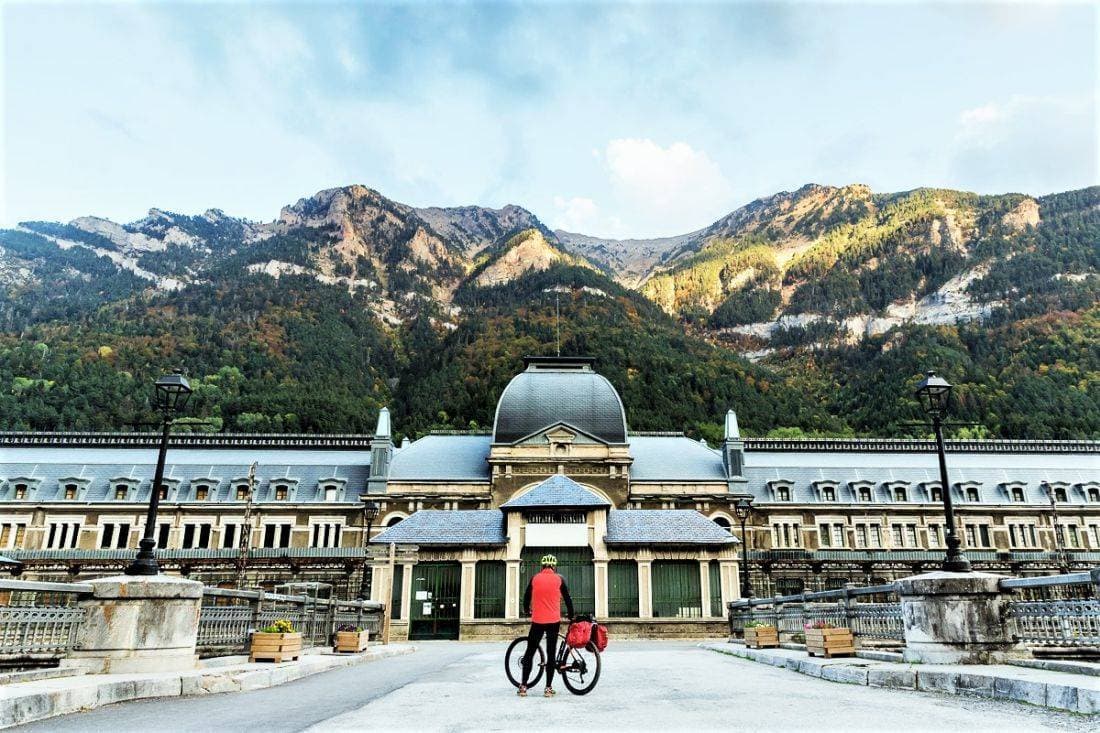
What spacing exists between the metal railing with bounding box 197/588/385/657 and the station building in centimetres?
1580

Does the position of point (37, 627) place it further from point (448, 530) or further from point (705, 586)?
point (705, 586)

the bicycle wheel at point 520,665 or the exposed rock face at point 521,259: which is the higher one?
the exposed rock face at point 521,259

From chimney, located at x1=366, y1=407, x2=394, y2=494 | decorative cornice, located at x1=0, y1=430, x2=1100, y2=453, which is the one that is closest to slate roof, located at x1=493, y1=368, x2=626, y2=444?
chimney, located at x1=366, y1=407, x2=394, y2=494

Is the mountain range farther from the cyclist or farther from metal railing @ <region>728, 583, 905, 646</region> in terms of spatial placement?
the cyclist

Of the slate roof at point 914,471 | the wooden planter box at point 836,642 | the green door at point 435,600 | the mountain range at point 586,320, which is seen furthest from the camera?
the mountain range at point 586,320

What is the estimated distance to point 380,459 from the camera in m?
52.3

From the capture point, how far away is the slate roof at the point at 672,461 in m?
52.8

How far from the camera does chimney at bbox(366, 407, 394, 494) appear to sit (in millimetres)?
50906

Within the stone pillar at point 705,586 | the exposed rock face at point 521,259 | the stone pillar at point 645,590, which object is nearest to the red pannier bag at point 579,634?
the stone pillar at point 645,590

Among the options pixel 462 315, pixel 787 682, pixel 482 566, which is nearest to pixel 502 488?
pixel 482 566

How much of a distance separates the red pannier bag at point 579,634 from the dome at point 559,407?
129 feet

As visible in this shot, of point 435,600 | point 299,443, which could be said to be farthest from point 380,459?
point 435,600

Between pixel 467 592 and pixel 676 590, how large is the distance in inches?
470

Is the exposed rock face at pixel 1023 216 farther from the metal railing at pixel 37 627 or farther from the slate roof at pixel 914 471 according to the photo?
the metal railing at pixel 37 627
